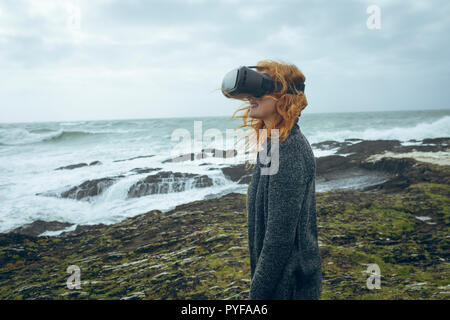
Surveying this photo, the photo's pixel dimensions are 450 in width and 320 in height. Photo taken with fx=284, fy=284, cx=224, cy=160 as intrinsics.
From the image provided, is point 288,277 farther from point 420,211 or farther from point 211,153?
point 211,153

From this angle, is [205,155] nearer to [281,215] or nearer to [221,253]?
[221,253]

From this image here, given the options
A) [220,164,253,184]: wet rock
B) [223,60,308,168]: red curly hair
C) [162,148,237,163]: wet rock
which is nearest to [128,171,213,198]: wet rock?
[220,164,253,184]: wet rock

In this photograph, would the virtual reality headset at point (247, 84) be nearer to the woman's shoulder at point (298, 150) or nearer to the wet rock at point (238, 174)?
the woman's shoulder at point (298, 150)

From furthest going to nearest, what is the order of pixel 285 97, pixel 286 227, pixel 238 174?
pixel 238 174 → pixel 285 97 → pixel 286 227

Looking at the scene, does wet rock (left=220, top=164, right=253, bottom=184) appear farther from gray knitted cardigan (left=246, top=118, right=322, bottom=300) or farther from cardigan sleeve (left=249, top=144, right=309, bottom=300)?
cardigan sleeve (left=249, top=144, right=309, bottom=300)

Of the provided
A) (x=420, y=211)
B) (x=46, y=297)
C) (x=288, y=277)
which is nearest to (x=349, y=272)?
(x=288, y=277)

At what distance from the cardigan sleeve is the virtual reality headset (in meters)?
0.34

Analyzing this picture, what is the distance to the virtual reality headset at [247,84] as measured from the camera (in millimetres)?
1454

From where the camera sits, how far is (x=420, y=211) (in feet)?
16.2

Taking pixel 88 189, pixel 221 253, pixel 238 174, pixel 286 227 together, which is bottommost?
pixel 88 189

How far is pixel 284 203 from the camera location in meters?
1.43

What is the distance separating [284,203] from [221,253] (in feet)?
8.54

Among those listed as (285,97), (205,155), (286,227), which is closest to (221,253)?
(286,227)

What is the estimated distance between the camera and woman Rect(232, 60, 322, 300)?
4.73 ft
